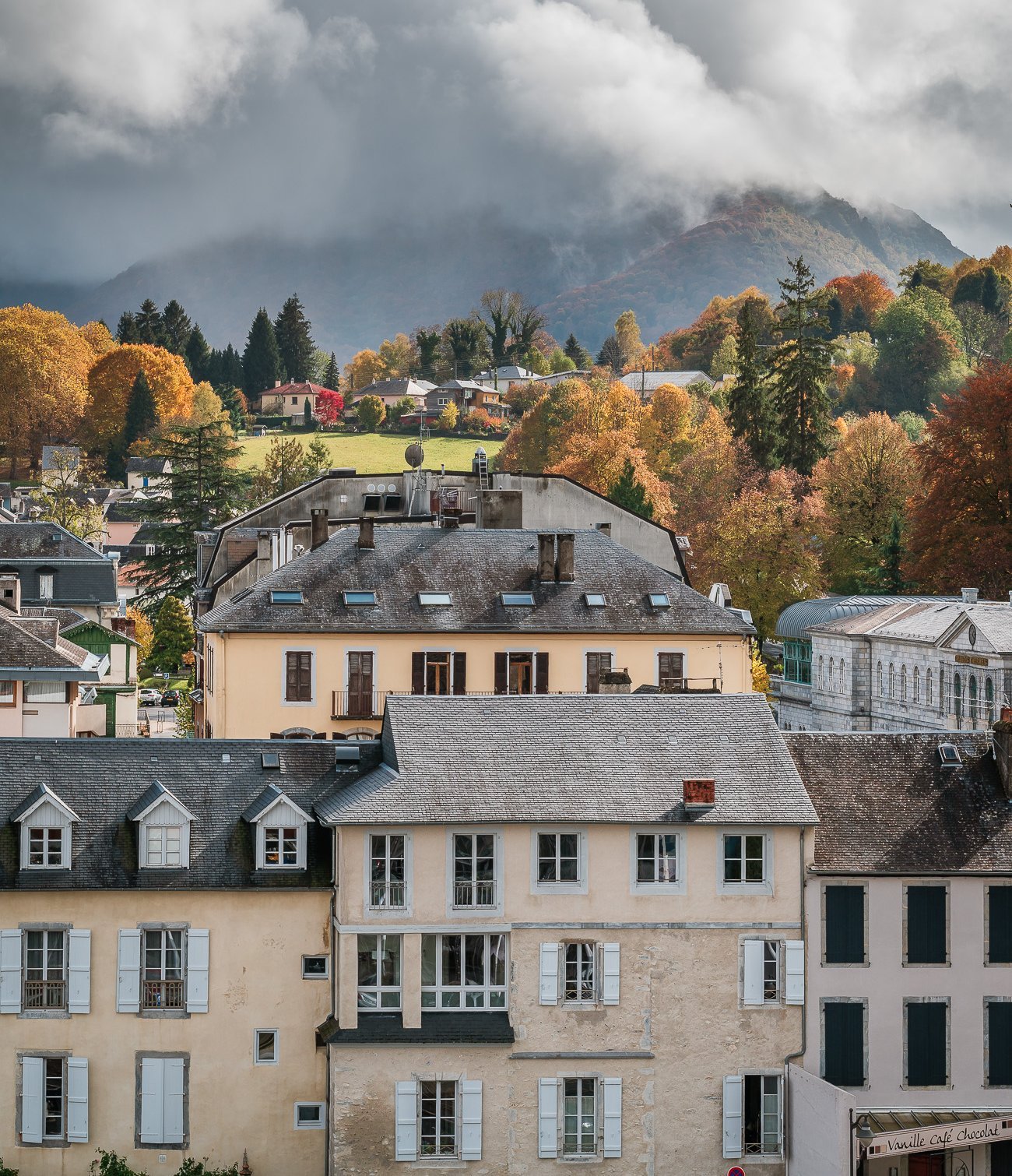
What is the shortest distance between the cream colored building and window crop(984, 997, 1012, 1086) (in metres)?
3.85

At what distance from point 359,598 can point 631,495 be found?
5436 cm

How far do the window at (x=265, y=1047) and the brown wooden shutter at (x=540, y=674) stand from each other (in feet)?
65.4

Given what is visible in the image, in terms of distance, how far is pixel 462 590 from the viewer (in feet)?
182

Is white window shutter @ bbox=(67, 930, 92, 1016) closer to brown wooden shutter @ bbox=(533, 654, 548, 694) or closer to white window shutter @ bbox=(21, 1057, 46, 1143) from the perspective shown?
white window shutter @ bbox=(21, 1057, 46, 1143)

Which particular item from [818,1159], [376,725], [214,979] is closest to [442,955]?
[214,979]

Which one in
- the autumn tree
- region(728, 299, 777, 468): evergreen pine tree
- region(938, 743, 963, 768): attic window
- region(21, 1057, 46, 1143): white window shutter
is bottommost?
region(21, 1057, 46, 1143): white window shutter

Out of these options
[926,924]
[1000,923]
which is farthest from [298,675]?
[1000,923]

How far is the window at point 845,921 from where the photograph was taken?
3616 cm

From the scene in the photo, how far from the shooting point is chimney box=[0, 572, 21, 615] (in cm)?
6345

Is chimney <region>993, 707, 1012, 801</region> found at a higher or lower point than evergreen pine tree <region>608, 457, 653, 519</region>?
lower

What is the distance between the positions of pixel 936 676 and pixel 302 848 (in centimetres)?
4542

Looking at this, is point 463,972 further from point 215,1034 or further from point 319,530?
point 319,530

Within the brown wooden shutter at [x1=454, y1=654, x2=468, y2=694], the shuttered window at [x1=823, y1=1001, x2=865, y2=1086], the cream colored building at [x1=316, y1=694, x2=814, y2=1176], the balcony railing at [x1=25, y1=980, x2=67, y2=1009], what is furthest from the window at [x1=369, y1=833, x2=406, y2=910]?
the brown wooden shutter at [x1=454, y1=654, x2=468, y2=694]

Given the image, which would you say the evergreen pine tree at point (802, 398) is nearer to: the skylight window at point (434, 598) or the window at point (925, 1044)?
the skylight window at point (434, 598)
